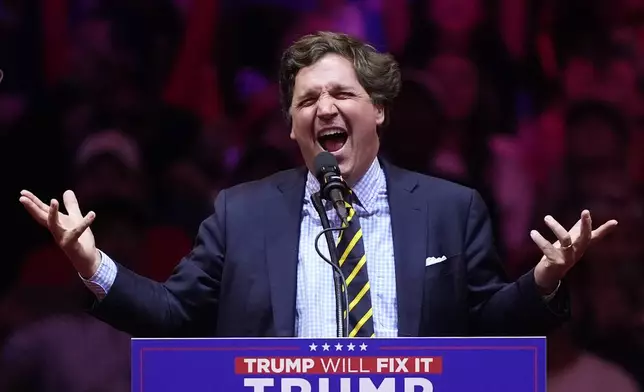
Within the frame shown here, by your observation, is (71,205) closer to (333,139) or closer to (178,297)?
(178,297)

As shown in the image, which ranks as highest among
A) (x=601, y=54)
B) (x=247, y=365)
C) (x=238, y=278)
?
(x=601, y=54)

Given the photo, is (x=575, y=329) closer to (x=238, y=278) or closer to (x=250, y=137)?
(x=250, y=137)

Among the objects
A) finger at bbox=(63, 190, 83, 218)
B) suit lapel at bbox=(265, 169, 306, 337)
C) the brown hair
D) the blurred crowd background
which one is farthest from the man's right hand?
the blurred crowd background

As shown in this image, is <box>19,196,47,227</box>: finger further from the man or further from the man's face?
the man's face

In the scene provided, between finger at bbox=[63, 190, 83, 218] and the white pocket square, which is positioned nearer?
finger at bbox=[63, 190, 83, 218]

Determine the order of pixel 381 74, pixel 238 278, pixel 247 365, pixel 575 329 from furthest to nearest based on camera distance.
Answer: pixel 575 329
pixel 381 74
pixel 238 278
pixel 247 365

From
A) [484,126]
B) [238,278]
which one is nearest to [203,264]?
[238,278]

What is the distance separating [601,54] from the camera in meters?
Result: 3.47

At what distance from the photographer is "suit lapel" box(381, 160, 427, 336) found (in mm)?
2311

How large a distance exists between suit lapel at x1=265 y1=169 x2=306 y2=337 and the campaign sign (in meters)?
0.53

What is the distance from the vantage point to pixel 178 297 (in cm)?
240

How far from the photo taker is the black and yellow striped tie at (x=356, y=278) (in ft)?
7.43

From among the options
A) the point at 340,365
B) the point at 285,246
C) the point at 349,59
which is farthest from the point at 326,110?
the point at 340,365

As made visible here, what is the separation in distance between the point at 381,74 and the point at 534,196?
1.07 metres
